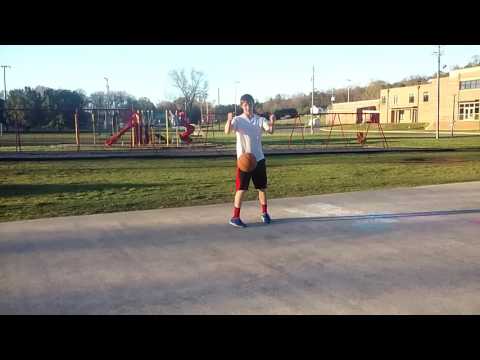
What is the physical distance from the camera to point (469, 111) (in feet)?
200

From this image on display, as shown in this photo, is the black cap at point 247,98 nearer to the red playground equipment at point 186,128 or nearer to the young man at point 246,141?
the young man at point 246,141

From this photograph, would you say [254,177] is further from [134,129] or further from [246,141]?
[134,129]

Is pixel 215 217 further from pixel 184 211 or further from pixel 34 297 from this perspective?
pixel 34 297

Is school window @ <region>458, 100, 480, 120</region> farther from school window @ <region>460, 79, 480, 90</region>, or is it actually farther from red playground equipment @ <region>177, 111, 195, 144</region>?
red playground equipment @ <region>177, 111, 195, 144</region>

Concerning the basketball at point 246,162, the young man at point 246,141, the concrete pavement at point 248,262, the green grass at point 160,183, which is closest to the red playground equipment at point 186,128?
the green grass at point 160,183

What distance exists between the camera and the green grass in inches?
325

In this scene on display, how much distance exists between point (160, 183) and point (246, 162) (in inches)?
232

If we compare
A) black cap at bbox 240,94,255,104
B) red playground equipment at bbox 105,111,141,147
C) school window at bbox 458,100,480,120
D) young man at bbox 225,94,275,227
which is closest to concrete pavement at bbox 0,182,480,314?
young man at bbox 225,94,275,227

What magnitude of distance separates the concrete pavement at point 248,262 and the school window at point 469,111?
199 ft

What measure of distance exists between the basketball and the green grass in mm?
2312

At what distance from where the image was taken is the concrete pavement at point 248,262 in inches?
136
